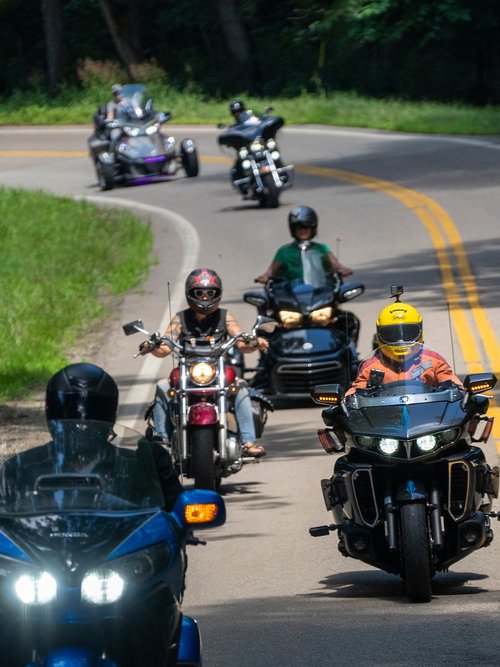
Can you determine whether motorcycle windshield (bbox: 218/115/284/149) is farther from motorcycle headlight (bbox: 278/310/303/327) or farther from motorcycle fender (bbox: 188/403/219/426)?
motorcycle fender (bbox: 188/403/219/426)

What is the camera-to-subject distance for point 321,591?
9.93 meters

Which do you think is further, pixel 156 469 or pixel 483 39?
pixel 483 39

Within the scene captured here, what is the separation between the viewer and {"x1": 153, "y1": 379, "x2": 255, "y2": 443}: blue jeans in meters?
13.0

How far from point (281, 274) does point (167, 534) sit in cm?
1148

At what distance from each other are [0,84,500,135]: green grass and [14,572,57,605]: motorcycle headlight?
123 ft

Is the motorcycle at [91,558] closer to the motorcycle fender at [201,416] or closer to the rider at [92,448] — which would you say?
the rider at [92,448]

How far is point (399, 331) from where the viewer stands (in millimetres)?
10172

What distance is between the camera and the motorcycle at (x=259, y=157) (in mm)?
31203

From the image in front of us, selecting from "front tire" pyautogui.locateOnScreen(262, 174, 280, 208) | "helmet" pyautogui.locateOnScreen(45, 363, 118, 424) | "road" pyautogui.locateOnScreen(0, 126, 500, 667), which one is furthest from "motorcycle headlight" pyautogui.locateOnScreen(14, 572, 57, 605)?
"front tire" pyautogui.locateOnScreen(262, 174, 280, 208)

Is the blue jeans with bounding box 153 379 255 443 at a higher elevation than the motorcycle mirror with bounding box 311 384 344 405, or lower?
lower

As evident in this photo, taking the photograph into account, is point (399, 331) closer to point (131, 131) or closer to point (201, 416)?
point (201, 416)

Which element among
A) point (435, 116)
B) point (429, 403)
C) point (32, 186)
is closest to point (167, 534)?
point (429, 403)

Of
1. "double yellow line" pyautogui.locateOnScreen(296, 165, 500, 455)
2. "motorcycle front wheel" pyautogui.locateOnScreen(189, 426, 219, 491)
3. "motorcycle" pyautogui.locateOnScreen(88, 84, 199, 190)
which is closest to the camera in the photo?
"motorcycle front wheel" pyautogui.locateOnScreen(189, 426, 219, 491)

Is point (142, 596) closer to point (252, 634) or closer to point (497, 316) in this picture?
point (252, 634)
